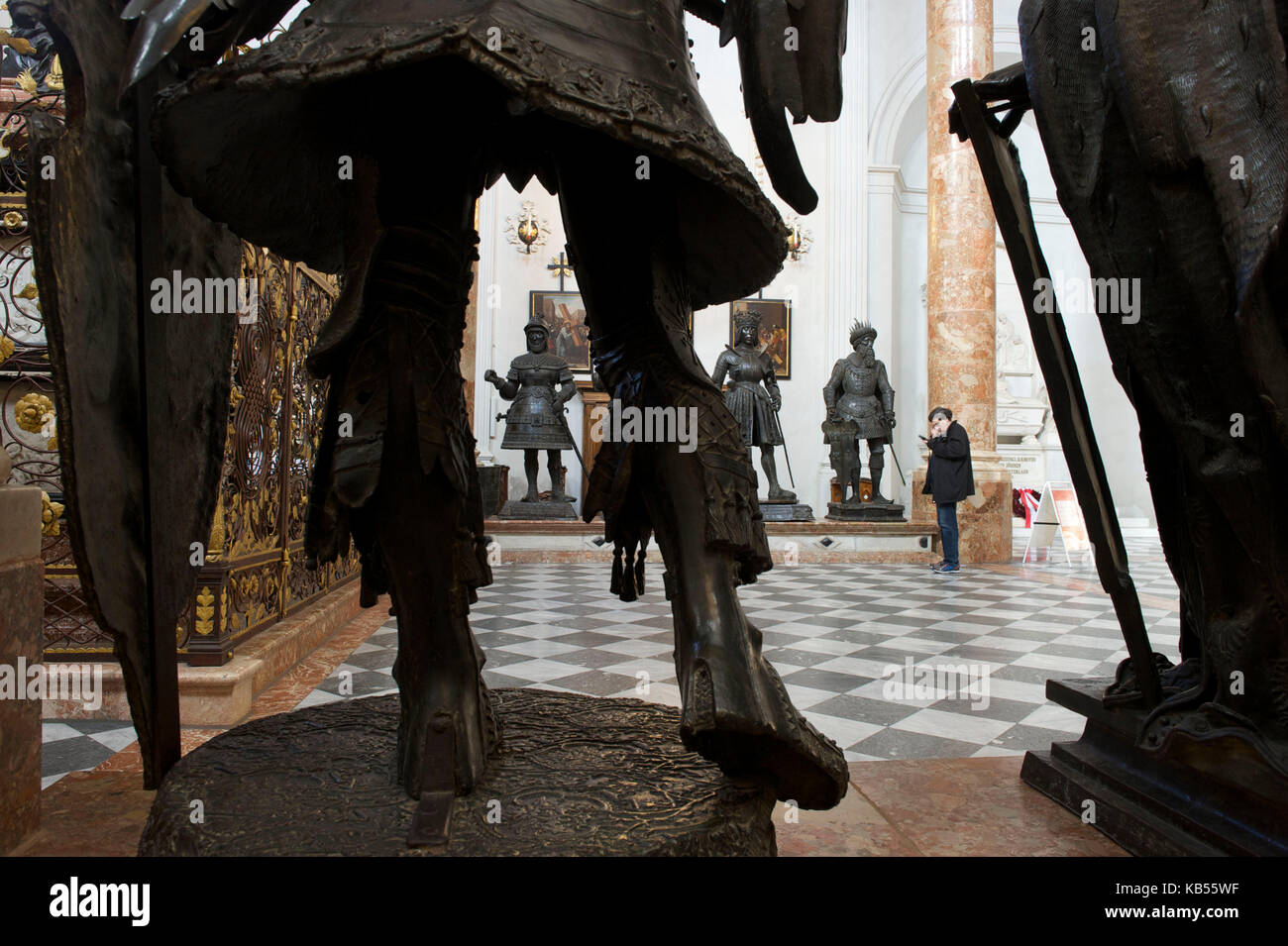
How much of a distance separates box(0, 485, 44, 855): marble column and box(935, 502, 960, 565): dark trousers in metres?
7.11

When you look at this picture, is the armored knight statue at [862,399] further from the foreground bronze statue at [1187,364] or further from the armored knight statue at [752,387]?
the foreground bronze statue at [1187,364]

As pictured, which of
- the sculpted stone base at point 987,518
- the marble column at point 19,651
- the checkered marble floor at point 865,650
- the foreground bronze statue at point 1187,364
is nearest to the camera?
the foreground bronze statue at point 1187,364

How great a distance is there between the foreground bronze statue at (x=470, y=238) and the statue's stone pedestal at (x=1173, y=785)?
2.18 ft

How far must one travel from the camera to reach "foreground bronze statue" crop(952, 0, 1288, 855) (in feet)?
3.68

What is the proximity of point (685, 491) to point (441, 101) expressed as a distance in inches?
23.3

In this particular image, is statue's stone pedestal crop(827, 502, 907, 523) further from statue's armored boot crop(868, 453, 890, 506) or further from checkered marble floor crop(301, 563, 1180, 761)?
checkered marble floor crop(301, 563, 1180, 761)

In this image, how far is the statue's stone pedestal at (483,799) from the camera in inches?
36.5

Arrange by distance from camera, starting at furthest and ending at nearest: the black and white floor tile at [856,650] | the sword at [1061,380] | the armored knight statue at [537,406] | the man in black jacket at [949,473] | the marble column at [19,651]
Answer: the armored knight statue at [537,406] < the man in black jacket at [949,473] < the black and white floor tile at [856,650] < the sword at [1061,380] < the marble column at [19,651]

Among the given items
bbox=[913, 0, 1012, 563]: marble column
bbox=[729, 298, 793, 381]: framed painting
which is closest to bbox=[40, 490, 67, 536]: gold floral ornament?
bbox=[913, 0, 1012, 563]: marble column

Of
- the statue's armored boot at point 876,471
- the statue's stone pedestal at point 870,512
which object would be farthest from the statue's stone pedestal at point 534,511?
the statue's armored boot at point 876,471

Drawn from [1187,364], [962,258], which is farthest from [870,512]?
[1187,364]
